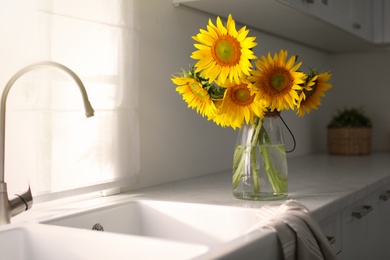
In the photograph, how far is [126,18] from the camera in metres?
1.76

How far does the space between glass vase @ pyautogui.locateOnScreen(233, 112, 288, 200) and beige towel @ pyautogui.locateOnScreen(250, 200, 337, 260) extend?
29 cm

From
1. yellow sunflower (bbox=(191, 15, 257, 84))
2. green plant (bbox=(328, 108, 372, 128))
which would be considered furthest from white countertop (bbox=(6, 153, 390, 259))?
green plant (bbox=(328, 108, 372, 128))

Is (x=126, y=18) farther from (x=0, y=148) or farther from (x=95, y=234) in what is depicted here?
(x=95, y=234)

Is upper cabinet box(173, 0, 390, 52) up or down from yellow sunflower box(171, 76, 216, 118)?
up

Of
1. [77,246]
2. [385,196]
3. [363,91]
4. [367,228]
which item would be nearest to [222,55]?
[77,246]

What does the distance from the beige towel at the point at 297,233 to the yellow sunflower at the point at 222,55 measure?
0.39 meters

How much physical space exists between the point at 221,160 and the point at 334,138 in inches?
43.2

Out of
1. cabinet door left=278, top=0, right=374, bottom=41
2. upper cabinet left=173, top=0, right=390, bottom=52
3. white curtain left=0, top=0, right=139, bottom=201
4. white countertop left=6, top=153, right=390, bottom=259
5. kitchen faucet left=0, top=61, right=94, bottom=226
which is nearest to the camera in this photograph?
kitchen faucet left=0, top=61, right=94, bottom=226

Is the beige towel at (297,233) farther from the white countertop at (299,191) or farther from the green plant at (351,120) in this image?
the green plant at (351,120)

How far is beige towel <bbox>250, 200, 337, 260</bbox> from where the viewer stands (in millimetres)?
1268

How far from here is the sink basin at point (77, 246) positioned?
1.18 metres

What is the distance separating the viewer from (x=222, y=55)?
160 cm

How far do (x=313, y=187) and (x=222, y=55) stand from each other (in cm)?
59

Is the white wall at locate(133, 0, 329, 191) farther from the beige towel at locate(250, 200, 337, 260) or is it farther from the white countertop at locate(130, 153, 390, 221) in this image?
the beige towel at locate(250, 200, 337, 260)
